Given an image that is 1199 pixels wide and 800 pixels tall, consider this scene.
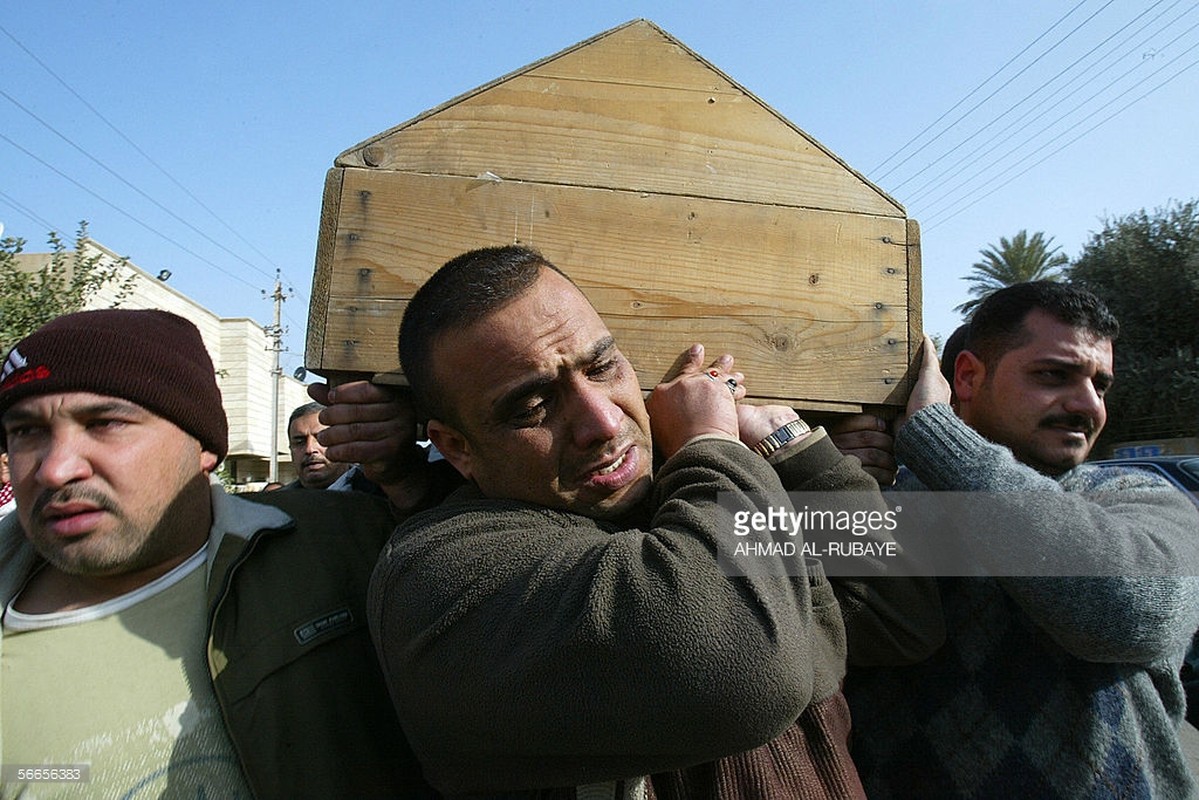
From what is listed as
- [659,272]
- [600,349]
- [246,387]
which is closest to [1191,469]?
[659,272]

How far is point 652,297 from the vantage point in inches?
73.6

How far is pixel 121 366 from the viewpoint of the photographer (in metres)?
1.78

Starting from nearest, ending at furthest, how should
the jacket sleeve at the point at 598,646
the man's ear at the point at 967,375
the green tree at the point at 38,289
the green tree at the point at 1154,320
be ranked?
the jacket sleeve at the point at 598,646, the man's ear at the point at 967,375, the green tree at the point at 38,289, the green tree at the point at 1154,320

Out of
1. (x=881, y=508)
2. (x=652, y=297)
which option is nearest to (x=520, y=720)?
(x=881, y=508)

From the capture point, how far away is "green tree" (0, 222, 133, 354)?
28.9 ft

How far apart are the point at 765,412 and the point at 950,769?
0.90m

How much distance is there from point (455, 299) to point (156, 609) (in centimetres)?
93

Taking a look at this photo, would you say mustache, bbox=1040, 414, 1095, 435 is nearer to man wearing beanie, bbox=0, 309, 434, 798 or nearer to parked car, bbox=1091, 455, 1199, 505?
man wearing beanie, bbox=0, 309, 434, 798

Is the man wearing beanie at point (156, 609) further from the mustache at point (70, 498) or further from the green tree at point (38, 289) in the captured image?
the green tree at point (38, 289)

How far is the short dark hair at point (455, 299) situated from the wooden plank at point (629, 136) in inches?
12.3

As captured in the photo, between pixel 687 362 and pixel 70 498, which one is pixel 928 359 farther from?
pixel 70 498

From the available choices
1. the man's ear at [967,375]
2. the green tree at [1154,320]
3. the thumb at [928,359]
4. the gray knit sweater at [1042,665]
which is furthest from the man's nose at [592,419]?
the green tree at [1154,320]

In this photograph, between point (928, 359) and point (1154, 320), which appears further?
point (1154, 320)

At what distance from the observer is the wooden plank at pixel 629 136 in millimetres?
1891
